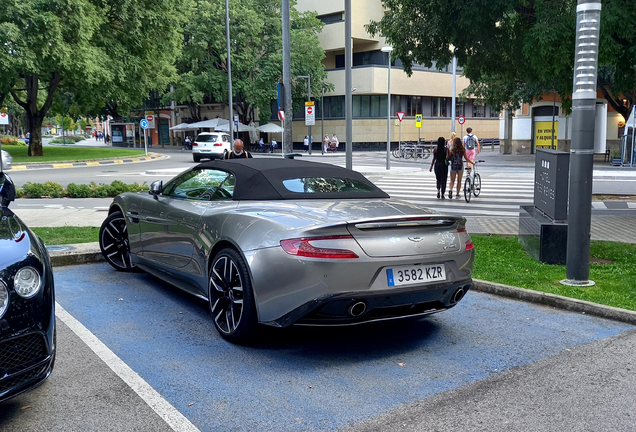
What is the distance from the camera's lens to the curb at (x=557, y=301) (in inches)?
213

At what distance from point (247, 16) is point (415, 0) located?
38.1m

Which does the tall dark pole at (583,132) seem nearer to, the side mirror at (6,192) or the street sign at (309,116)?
the side mirror at (6,192)

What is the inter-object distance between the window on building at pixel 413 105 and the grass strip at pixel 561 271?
49006 millimetres

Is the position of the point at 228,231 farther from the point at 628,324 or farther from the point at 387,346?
the point at 628,324

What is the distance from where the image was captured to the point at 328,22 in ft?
176

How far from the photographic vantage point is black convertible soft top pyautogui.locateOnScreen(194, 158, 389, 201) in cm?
518

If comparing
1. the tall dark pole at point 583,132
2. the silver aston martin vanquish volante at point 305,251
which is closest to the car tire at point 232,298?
the silver aston martin vanquish volante at point 305,251

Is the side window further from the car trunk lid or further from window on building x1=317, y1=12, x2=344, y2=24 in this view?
window on building x1=317, y1=12, x2=344, y2=24

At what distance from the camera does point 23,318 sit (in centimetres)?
320

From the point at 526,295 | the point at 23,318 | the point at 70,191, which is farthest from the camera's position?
the point at 70,191

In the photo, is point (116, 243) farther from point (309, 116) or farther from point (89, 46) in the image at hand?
point (89, 46)

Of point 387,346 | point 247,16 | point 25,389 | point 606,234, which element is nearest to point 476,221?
point 606,234

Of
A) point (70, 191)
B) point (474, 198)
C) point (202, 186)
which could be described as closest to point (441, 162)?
point (474, 198)

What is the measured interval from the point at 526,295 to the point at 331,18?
1995 inches
